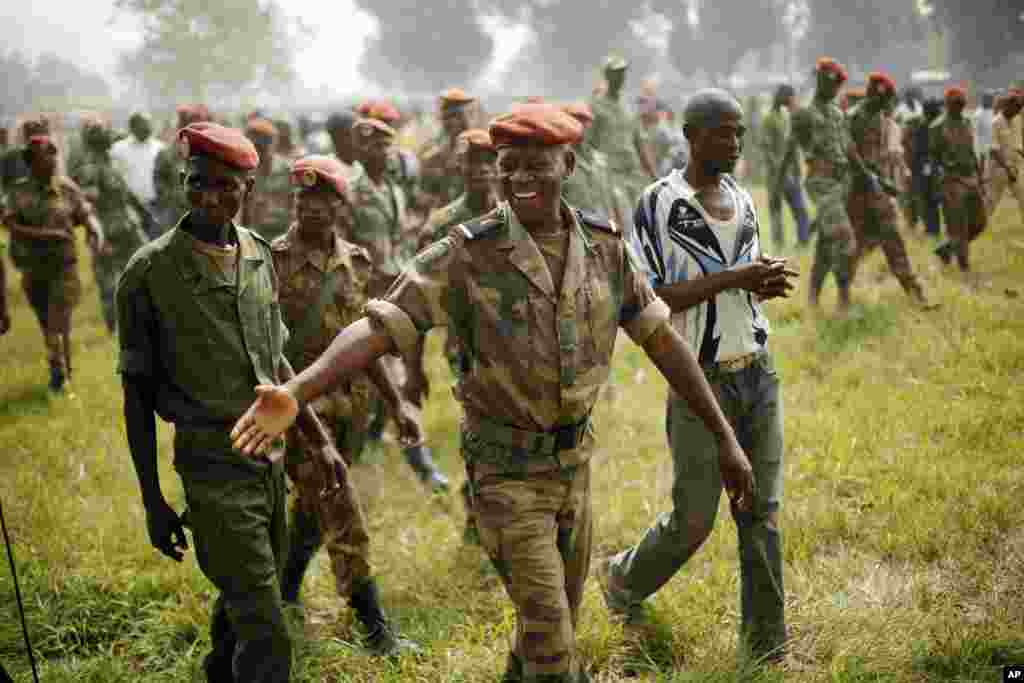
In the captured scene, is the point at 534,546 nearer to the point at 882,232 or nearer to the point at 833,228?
the point at 833,228

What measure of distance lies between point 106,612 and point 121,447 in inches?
92.8

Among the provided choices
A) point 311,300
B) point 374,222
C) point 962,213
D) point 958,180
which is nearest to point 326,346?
point 311,300

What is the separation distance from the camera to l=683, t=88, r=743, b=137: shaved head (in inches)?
139

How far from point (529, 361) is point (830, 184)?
692 cm

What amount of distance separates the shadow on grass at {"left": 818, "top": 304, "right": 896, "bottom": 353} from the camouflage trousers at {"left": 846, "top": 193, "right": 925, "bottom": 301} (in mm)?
322

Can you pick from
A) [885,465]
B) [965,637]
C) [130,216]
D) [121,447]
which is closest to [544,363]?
[965,637]

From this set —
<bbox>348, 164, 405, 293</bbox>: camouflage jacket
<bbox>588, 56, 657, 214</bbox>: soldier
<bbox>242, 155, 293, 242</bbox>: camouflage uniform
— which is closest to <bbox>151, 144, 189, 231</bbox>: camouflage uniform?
<bbox>242, 155, 293, 242</bbox>: camouflage uniform

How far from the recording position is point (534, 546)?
2781 millimetres

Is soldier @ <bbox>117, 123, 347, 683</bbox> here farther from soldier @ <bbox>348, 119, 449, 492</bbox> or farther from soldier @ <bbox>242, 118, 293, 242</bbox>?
soldier @ <bbox>242, 118, 293, 242</bbox>

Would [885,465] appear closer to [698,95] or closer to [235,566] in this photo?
[698,95]

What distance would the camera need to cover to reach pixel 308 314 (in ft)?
13.5

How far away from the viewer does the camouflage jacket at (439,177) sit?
8.02 m

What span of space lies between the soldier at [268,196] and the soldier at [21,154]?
Result: 5.58 ft

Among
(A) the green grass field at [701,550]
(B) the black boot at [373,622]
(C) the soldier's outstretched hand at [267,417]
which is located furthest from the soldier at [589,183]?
(C) the soldier's outstretched hand at [267,417]
